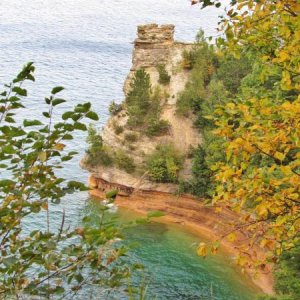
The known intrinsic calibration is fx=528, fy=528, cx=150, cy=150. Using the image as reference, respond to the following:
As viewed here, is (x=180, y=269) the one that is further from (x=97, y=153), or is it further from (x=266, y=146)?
(x=266, y=146)

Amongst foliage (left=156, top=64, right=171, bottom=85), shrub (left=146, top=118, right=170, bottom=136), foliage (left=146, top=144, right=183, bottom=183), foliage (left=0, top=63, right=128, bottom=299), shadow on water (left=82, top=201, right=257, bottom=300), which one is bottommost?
shadow on water (left=82, top=201, right=257, bottom=300)

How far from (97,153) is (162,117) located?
6090 millimetres

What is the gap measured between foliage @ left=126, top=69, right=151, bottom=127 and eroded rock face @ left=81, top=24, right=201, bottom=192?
1.10m

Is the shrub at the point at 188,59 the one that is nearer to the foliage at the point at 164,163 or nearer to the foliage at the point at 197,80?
the foliage at the point at 197,80

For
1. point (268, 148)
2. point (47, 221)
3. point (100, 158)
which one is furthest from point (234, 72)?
point (47, 221)

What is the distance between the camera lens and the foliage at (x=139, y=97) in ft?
141

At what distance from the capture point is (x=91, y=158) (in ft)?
141

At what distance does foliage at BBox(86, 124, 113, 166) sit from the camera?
42438 millimetres

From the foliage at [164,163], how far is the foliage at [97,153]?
350 centimetres

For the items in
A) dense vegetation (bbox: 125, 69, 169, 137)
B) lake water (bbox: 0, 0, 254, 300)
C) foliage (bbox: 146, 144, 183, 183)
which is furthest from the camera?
dense vegetation (bbox: 125, 69, 169, 137)

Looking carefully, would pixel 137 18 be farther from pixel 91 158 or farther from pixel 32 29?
pixel 91 158

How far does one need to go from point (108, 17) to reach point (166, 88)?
1941 inches

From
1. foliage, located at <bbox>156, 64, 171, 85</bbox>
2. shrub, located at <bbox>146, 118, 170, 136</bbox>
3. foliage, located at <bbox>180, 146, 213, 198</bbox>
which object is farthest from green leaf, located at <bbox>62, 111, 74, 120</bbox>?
foliage, located at <bbox>156, 64, 171, 85</bbox>

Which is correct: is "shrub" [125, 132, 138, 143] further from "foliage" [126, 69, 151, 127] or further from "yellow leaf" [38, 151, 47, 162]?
"yellow leaf" [38, 151, 47, 162]
